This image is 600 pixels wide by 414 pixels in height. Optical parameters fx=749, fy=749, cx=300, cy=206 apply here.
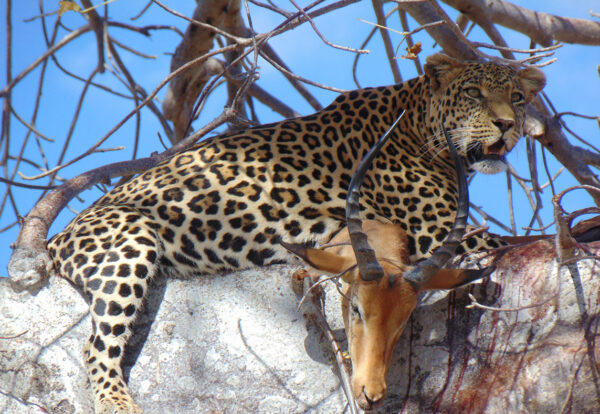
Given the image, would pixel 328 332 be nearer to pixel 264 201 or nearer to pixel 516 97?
pixel 264 201

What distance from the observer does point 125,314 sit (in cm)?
496

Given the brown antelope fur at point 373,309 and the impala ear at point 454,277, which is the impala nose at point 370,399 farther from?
the impala ear at point 454,277

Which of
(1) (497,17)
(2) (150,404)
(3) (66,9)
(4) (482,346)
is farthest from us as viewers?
(1) (497,17)

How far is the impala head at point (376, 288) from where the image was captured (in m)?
4.02

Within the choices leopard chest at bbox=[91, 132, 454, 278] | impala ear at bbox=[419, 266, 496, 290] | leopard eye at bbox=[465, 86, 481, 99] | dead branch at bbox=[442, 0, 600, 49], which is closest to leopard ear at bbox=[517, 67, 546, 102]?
leopard eye at bbox=[465, 86, 481, 99]

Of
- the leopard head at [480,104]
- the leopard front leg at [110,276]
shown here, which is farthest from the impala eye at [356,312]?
the leopard head at [480,104]

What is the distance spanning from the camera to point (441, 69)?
639cm

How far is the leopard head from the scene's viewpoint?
598cm

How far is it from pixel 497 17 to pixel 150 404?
442 cm

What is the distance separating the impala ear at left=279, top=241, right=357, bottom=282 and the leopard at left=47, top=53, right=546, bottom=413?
1.23 m

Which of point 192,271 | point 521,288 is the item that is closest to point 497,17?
point 521,288

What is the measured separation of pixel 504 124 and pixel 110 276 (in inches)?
126

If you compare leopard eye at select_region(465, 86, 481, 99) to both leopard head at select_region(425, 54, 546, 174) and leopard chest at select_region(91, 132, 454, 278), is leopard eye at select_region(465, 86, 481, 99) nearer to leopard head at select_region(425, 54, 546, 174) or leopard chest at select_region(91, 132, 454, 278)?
leopard head at select_region(425, 54, 546, 174)

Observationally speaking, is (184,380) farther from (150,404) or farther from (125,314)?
(125,314)
